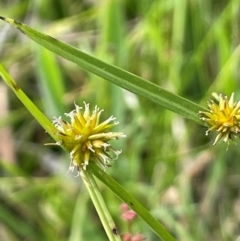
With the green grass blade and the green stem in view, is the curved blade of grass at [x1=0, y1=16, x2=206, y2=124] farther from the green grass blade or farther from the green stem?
the green grass blade

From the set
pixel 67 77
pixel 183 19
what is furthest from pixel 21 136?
pixel 183 19

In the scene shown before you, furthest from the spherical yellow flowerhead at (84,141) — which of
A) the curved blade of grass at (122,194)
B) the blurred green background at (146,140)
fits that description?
the blurred green background at (146,140)

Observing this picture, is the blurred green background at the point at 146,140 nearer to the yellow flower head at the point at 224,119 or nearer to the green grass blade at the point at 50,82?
the green grass blade at the point at 50,82

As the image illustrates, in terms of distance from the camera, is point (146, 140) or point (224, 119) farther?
point (146, 140)

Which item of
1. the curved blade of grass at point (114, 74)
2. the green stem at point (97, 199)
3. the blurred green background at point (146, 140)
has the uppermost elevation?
the blurred green background at point (146, 140)

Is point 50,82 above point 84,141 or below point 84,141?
above

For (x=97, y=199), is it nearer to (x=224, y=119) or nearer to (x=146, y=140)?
(x=224, y=119)

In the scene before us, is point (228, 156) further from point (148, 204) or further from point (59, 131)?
point (59, 131)

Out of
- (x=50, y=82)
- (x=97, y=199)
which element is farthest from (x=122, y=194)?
(x=50, y=82)
